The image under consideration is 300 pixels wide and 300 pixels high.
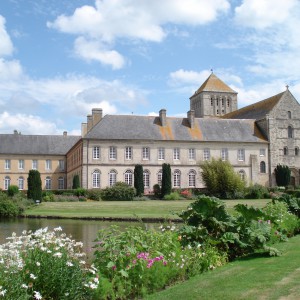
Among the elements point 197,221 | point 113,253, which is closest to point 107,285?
point 113,253

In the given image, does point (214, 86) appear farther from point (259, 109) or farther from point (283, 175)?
point (283, 175)

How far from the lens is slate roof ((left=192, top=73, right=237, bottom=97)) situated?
253 ft

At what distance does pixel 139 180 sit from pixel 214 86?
38.8 m

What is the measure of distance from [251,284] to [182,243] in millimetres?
2292

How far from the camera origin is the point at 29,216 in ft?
86.7

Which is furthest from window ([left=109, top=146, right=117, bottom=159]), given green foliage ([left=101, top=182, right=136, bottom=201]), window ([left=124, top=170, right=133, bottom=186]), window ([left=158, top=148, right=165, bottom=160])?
green foliage ([left=101, top=182, right=136, bottom=201])

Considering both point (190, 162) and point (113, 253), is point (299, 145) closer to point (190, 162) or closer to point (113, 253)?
point (190, 162)

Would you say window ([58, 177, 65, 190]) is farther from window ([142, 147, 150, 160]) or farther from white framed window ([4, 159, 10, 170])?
window ([142, 147, 150, 160])

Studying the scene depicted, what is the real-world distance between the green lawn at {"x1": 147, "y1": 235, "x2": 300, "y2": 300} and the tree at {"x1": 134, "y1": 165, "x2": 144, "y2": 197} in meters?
35.2

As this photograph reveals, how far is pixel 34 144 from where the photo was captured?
6019cm

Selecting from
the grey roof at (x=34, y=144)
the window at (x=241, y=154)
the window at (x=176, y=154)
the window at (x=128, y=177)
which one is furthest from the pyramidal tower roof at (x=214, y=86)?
the window at (x=128, y=177)

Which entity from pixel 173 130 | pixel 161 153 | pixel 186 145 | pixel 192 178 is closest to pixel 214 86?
pixel 173 130

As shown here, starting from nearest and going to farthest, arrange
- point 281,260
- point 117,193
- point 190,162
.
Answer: point 281,260, point 117,193, point 190,162

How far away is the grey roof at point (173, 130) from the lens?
46312 mm
